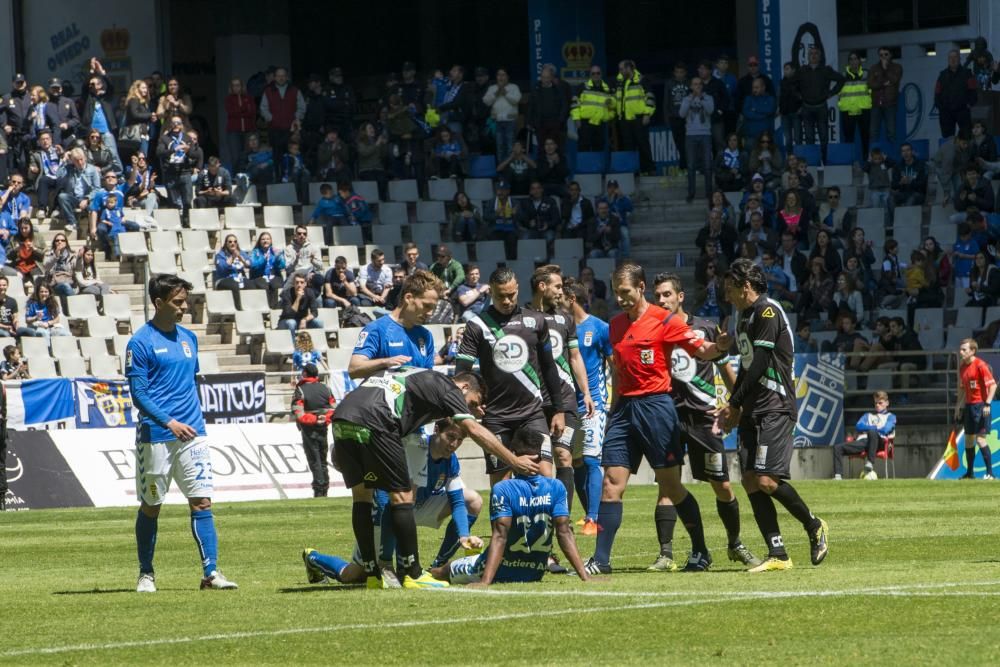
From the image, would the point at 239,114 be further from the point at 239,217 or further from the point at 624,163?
the point at 624,163

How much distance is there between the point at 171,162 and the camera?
113 ft

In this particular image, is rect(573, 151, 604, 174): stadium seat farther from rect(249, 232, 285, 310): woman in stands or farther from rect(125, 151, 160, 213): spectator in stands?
rect(125, 151, 160, 213): spectator in stands

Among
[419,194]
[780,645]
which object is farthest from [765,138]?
[780,645]

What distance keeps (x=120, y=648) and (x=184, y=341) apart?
12.2 feet

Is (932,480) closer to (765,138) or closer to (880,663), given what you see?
(765,138)

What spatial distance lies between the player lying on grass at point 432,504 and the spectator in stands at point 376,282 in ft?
62.5

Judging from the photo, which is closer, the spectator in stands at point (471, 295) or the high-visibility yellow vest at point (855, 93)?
the spectator in stands at point (471, 295)

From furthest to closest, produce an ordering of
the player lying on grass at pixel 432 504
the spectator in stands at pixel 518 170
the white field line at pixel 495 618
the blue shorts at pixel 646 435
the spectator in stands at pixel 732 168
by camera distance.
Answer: the spectator in stands at pixel 518 170 → the spectator in stands at pixel 732 168 → the blue shorts at pixel 646 435 → the player lying on grass at pixel 432 504 → the white field line at pixel 495 618

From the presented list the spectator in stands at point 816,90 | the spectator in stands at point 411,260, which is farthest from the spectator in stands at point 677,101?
the spectator in stands at point 411,260

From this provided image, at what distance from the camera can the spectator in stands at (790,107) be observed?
3488 cm

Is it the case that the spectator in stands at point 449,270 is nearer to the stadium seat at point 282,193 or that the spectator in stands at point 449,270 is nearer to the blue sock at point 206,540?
the stadium seat at point 282,193

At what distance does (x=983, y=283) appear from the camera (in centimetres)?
3170

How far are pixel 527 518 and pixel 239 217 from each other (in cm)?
2368

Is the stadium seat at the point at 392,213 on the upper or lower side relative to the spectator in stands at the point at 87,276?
upper
